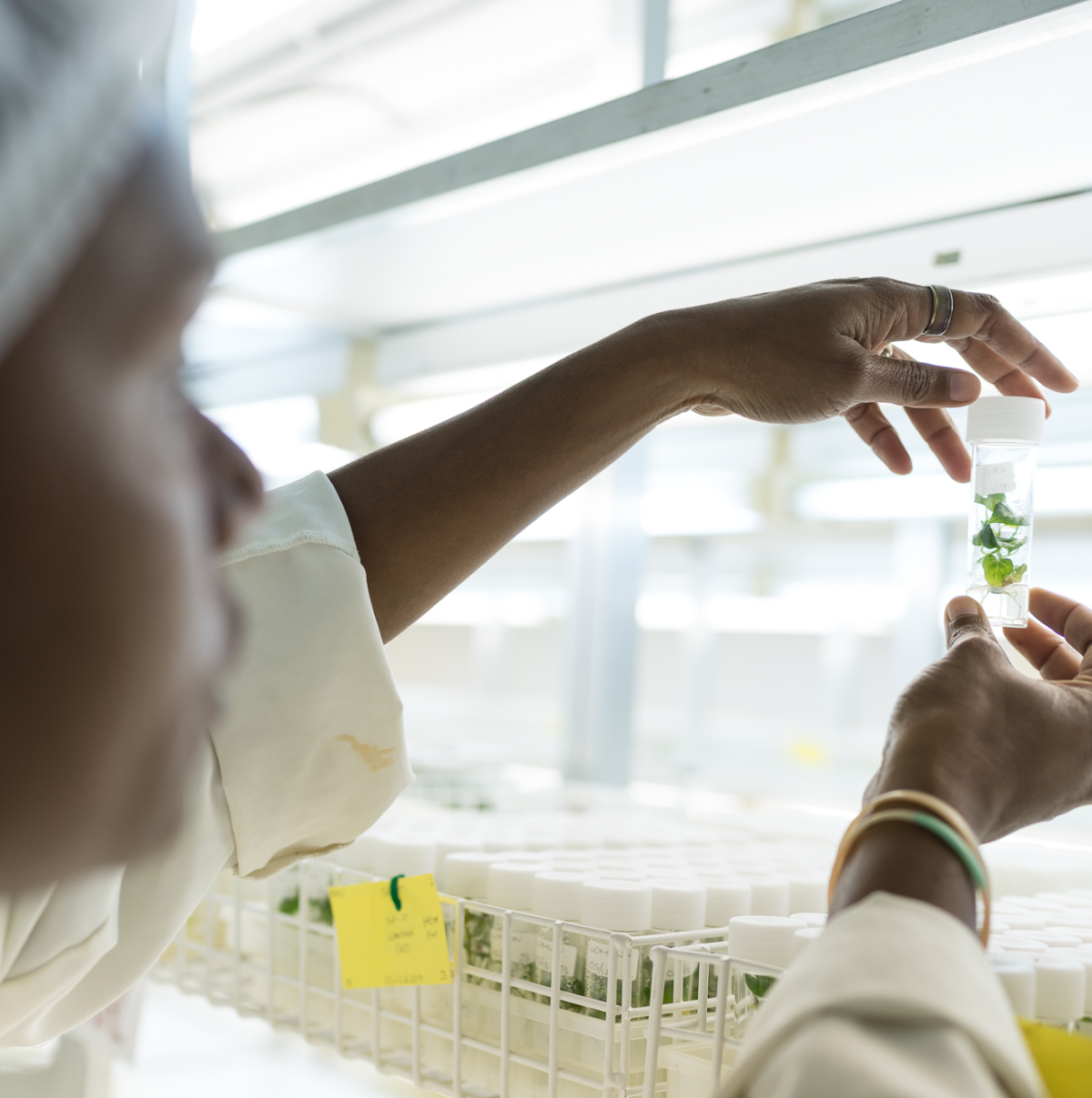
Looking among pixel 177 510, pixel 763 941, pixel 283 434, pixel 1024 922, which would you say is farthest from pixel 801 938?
pixel 283 434

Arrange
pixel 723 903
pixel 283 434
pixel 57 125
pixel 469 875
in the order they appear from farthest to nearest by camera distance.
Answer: pixel 283 434 → pixel 469 875 → pixel 723 903 → pixel 57 125

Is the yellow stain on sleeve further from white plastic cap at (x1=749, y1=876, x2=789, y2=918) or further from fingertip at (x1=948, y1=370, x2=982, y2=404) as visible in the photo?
fingertip at (x1=948, y1=370, x2=982, y2=404)

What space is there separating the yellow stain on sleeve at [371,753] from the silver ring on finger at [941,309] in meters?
0.54

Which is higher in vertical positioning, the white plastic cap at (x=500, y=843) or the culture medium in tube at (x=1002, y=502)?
the culture medium in tube at (x=1002, y=502)

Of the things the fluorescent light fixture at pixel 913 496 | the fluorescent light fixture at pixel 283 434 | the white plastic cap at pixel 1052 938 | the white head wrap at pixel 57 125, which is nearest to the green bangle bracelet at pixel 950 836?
the white plastic cap at pixel 1052 938

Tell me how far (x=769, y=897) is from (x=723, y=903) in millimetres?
48

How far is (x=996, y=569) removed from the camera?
2.72ft

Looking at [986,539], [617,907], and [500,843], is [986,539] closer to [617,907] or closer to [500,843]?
[617,907]

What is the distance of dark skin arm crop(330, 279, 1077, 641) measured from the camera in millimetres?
794

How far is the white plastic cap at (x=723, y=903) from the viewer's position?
2.70 ft

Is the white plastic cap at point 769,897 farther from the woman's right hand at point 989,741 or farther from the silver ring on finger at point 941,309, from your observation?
the silver ring on finger at point 941,309

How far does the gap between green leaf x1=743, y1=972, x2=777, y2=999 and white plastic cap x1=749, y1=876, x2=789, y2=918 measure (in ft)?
0.60

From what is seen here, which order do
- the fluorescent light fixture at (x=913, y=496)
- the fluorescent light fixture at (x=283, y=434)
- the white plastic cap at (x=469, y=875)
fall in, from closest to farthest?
the white plastic cap at (x=469, y=875), the fluorescent light fixture at (x=913, y=496), the fluorescent light fixture at (x=283, y=434)

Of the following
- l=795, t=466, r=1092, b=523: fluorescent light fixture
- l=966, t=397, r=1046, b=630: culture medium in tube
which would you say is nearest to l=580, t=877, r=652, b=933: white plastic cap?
l=966, t=397, r=1046, b=630: culture medium in tube
